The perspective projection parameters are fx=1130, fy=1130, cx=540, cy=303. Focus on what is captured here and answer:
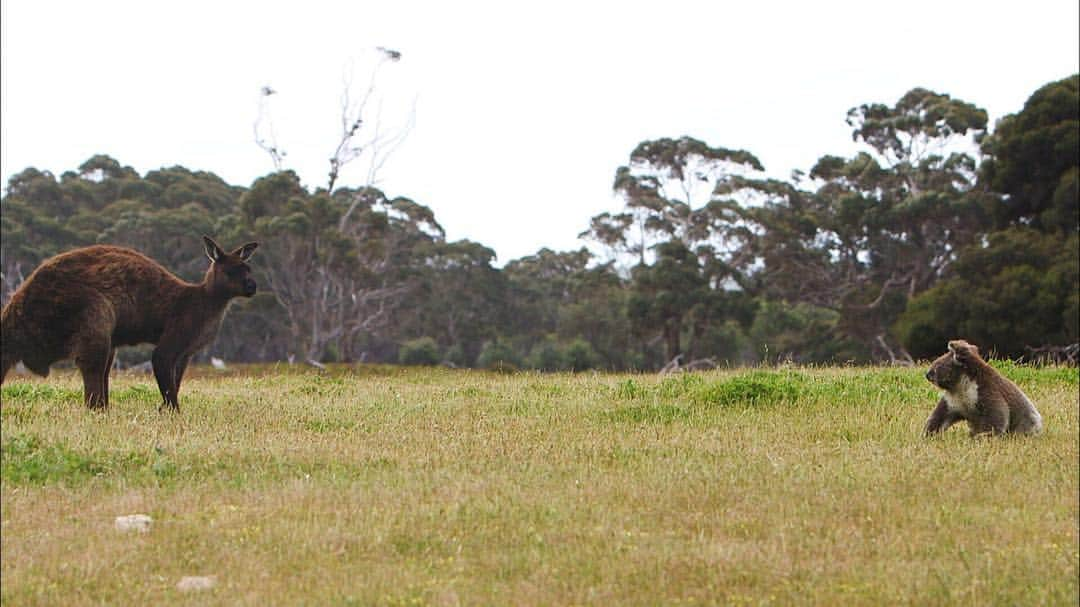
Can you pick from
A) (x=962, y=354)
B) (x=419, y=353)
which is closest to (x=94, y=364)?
(x=962, y=354)

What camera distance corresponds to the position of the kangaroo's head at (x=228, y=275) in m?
14.8

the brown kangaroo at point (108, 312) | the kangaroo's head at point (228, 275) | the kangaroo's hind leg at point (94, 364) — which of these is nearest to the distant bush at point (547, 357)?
the kangaroo's head at point (228, 275)

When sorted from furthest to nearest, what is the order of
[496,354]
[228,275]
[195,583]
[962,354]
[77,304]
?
[496,354] → [228,275] → [77,304] → [962,354] → [195,583]

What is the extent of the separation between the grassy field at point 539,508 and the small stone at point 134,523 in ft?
0.26

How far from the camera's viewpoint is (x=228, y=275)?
1480cm

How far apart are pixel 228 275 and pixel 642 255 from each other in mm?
45928

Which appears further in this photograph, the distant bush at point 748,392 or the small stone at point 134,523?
the distant bush at point 748,392

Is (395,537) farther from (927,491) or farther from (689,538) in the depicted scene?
(927,491)

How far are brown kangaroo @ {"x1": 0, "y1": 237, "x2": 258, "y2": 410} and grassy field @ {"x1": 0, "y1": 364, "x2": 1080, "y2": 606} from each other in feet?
2.15

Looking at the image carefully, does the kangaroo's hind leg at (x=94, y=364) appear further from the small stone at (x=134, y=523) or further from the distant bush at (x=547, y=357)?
the distant bush at (x=547, y=357)

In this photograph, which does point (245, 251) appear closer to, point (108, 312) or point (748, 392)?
point (108, 312)

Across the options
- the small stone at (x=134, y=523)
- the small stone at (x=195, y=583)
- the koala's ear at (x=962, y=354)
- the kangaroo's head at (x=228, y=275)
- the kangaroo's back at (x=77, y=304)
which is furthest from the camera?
the kangaroo's head at (x=228, y=275)

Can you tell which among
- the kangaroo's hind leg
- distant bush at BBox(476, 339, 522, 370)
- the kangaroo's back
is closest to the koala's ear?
the kangaroo's back

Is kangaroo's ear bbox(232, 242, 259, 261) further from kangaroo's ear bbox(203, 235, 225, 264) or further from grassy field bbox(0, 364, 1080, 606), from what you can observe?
grassy field bbox(0, 364, 1080, 606)
